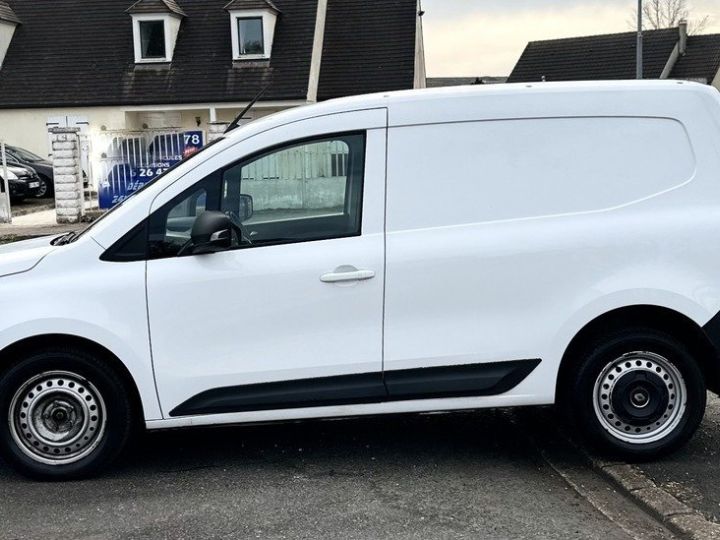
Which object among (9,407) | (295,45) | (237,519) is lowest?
(237,519)

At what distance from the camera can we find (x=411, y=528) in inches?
161

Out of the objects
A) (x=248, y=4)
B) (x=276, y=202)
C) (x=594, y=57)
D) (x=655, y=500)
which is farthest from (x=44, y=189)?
(x=594, y=57)

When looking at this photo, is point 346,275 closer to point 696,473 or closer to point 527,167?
point 527,167

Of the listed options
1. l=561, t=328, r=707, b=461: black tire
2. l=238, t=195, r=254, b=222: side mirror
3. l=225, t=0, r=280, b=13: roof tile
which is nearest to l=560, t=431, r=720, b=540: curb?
l=561, t=328, r=707, b=461: black tire

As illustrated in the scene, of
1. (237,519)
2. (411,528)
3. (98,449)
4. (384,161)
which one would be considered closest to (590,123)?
(384,161)

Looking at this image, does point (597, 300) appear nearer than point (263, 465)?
Yes

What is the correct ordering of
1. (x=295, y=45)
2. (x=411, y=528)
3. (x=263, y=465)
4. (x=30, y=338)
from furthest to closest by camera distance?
1. (x=295, y=45)
2. (x=263, y=465)
3. (x=30, y=338)
4. (x=411, y=528)

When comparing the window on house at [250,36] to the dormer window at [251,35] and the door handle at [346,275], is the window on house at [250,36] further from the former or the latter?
the door handle at [346,275]

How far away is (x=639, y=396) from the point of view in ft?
15.7

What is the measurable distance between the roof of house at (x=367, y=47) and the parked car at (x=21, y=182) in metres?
12.7

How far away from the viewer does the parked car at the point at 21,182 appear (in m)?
22.8

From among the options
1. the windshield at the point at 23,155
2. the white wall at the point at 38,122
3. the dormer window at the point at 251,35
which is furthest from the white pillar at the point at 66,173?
the dormer window at the point at 251,35

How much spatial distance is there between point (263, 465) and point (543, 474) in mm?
1564

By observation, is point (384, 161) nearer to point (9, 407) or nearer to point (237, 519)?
point (237, 519)
